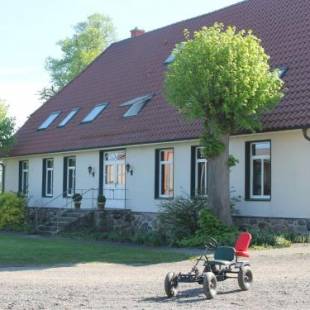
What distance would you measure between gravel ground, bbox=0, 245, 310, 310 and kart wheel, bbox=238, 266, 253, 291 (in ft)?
0.44

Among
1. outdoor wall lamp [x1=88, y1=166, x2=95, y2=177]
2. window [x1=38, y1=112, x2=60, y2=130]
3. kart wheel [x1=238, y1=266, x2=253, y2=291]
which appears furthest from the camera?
window [x1=38, y1=112, x2=60, y2=130]

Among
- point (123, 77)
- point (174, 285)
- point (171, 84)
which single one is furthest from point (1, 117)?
point (174, 285)

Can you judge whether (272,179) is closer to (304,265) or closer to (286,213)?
(286,213)

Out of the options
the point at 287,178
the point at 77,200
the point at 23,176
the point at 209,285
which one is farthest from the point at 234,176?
the point at 23,176

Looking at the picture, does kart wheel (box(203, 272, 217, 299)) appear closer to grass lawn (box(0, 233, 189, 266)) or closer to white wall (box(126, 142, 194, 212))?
grass lawn (box(0, 233, 189, 266))

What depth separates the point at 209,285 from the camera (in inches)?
431

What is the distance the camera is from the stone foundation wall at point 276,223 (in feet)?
65.3

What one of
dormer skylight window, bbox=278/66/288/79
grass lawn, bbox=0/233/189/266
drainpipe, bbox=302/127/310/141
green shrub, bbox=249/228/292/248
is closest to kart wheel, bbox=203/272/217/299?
grass lawn, bbox=0/233/189/266

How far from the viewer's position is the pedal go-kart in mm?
11078

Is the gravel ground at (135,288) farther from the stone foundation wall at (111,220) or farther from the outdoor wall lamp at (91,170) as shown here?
the outdoor wall lamp at (91,170)

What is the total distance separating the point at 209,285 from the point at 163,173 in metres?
14.7

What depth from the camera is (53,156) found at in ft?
106

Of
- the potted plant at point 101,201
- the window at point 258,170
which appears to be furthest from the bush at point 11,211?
the window at point 258,170

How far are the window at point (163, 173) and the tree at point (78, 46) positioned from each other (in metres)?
29.5
